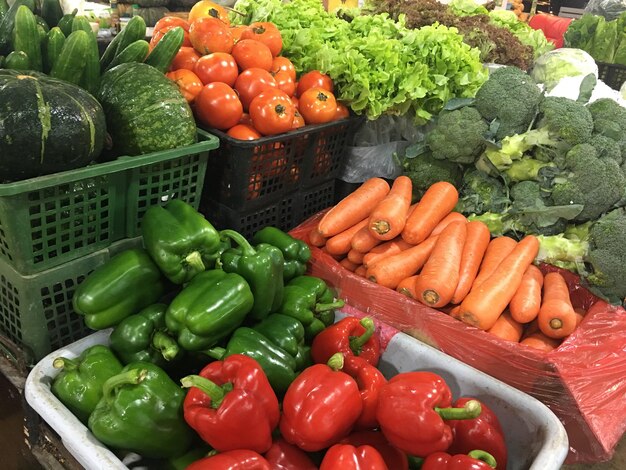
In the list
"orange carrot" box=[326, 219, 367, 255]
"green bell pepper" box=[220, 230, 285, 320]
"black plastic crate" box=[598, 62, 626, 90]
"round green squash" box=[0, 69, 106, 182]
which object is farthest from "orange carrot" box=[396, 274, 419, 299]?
"black plastic crate" box=[598, 62, 626, 90]

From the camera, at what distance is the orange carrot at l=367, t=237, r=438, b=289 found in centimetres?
176

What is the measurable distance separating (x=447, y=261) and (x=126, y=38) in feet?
4.04

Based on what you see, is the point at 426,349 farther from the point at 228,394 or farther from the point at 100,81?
the point at 100,81

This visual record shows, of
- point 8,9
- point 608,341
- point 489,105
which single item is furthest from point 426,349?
point 8,9

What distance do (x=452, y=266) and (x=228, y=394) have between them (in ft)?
3.22

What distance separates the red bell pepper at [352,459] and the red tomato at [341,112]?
1.34 m

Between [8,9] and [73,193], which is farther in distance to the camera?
[8,9]

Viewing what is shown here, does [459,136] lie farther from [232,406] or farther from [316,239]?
[232,406]

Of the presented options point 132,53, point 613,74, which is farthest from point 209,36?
point 613,74

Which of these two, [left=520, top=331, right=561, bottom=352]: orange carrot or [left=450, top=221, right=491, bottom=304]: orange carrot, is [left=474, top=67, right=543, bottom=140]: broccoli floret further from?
[left=520, top=331, right=561, bottom=352]: orange carrot

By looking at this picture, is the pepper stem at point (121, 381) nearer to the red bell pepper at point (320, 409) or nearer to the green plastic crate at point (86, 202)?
the red bell pepper at point (320, 409)

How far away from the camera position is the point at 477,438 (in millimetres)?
1097

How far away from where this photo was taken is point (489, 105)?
2.11m

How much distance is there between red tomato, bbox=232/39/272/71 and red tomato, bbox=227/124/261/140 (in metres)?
0.29
